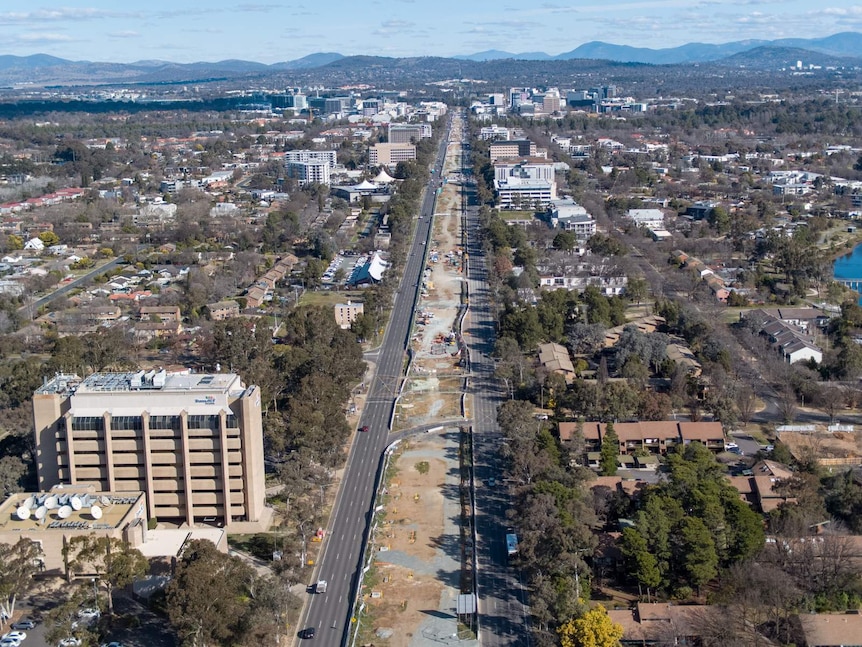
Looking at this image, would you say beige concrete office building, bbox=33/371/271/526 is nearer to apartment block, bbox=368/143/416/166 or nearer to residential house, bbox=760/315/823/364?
residential house, bbox=760/315/823/364

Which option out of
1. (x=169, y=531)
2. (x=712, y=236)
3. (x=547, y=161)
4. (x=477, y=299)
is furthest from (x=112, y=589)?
(x=547, y=161)

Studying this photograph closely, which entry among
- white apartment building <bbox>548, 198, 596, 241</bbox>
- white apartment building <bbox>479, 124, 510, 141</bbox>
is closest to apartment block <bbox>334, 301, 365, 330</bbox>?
white apartment building <bbox>548, 198, 596, 241</bbox>

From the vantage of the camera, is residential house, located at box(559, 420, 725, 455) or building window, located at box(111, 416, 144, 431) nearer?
building window, located at box(111, 416, 144, 431)

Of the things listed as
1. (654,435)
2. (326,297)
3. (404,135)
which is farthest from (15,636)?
(404,135)

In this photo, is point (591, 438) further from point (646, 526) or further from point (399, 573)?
point (399, 573)

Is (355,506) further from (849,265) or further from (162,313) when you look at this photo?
(849,265)

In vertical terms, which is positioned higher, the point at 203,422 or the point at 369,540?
the point at 203,422

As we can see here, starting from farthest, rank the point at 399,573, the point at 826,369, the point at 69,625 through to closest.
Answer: the point at 826,369, the point at 399,573, the point at 69,625
